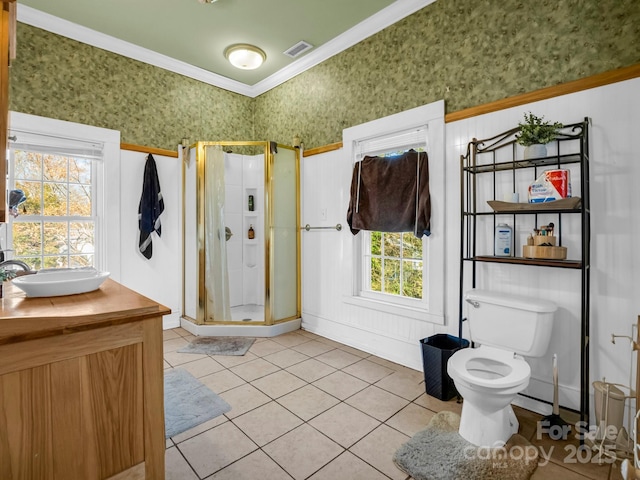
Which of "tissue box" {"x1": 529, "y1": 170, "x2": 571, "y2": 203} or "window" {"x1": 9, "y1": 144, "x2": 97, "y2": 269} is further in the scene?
"window" {"x1": 9, "y1": 144, "x2": 97, "y2": 269}

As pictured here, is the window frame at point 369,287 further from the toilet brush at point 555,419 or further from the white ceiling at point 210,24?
the white ceiling at point 210,24

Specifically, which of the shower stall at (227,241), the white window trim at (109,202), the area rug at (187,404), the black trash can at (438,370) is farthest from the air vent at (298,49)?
the area rug at (187,404)

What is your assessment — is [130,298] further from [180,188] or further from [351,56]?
[351,56]

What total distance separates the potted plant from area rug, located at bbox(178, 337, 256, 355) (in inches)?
109

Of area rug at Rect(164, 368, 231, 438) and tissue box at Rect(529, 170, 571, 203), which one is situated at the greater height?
tissue box at Rect(529, 170, 571, 203)

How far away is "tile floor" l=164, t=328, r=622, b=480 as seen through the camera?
1.61 metres

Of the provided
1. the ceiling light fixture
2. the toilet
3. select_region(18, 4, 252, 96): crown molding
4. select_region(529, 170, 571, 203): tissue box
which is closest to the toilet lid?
the toilet

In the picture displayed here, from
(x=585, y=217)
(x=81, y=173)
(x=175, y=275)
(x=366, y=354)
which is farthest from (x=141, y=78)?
(x=585, y=217)

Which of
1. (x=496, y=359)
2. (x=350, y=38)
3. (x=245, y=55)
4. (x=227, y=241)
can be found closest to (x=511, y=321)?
(x=496, y=359)

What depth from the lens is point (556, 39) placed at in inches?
79.8

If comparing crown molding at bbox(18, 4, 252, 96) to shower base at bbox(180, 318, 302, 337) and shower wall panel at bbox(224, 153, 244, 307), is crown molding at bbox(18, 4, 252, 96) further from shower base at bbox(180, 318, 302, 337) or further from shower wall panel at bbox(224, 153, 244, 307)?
shower base at bbox(180, 318, 302, 337)

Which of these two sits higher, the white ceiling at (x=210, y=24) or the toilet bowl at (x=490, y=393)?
the white ceiling at (x=210, y=24)

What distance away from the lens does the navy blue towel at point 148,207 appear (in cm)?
347

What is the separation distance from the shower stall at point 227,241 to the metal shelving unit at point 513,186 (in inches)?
75.6
